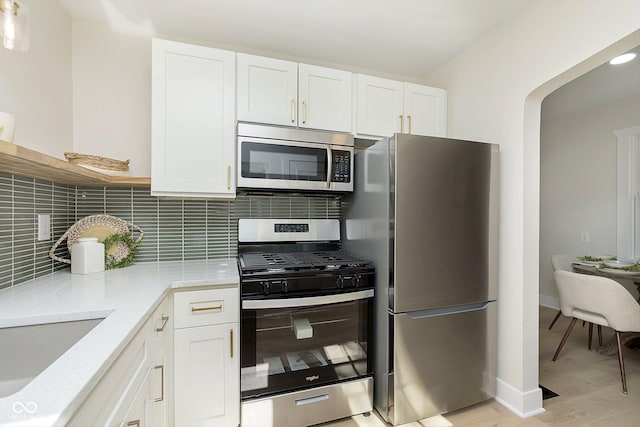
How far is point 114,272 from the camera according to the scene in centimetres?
166

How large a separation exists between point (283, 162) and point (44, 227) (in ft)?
4.35

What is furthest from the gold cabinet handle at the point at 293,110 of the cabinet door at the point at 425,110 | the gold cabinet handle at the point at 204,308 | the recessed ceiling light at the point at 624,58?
the recessed ceiling light at the point at 624,58

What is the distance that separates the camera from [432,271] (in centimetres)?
166

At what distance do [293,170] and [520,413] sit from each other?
2014 mm

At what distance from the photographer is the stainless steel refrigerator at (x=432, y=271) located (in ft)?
5.26

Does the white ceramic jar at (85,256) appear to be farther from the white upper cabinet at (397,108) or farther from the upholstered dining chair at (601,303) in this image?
the upholstered dining chair at (601,303)

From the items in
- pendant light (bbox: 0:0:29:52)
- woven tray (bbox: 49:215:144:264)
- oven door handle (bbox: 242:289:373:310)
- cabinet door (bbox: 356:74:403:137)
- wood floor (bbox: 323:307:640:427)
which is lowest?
wood floor (bbox: 323:307:640:427)

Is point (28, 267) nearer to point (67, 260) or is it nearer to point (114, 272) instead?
point (67, 260)

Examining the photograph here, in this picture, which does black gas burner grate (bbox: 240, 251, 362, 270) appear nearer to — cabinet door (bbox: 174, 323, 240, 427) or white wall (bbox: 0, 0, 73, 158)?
cabinet door (bbox: 174, 323, 240, 427)

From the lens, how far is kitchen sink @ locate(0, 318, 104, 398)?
0.91 m

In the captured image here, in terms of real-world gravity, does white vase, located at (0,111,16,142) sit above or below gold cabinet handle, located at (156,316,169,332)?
above

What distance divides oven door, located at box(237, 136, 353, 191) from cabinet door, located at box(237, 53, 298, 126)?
6.5 inches

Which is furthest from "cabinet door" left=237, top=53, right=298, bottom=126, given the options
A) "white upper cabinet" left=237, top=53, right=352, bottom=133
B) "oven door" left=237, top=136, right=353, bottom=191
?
"oven door" left=237, top=136, right=353, bottom=191

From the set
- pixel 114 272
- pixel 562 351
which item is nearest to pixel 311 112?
pixel 114 272
